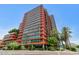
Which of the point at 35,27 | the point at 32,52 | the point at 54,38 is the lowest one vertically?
the point at 32,52

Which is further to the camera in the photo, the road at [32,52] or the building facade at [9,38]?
the building facade at [9,38]

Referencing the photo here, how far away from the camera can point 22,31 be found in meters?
4.35

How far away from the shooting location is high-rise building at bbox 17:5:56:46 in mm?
4289

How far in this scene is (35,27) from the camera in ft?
14.3

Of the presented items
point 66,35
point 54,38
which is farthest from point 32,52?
point 66,35

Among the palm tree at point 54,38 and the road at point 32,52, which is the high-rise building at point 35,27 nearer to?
the palm tree at point 54,38

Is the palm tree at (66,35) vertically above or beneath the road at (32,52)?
above

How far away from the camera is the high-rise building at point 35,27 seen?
14.1 feet

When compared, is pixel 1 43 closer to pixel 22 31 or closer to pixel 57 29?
pixel 22 31

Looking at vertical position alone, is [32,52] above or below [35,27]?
below

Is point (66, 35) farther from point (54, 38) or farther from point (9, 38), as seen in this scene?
point (9, 38)

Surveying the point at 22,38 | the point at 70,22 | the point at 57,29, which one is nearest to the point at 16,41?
the point at 22,38

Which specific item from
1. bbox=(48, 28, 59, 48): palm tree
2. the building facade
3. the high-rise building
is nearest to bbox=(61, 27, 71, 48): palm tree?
bbox=(48, 28, 59, 48): palm tree

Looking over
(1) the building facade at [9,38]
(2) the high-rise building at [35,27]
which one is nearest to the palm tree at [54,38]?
(2) the high-rise building at [35,27]
